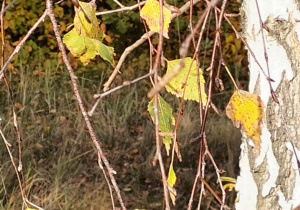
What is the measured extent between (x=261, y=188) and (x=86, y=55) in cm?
45

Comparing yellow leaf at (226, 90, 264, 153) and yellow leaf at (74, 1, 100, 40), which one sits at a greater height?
yellow leaf at (74, 1, 100, 40)

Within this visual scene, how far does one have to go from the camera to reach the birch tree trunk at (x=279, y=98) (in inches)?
38.1

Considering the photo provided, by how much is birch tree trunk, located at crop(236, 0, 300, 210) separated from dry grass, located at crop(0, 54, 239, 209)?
1431 millimetres

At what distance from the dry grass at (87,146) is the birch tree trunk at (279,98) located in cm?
143

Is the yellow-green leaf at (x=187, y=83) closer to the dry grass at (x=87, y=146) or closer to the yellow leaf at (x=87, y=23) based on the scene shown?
the yellow leaf at (x=87, y=23)

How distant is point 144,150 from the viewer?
10.2 feet

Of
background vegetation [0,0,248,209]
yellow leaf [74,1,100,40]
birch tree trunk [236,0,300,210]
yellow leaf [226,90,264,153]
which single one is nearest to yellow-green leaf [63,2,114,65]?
yellow leaf [74,1,100,40]

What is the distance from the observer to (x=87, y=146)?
3.02 meters

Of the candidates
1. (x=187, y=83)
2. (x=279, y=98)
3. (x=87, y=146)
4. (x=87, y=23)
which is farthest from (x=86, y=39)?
(x=87, y=146)

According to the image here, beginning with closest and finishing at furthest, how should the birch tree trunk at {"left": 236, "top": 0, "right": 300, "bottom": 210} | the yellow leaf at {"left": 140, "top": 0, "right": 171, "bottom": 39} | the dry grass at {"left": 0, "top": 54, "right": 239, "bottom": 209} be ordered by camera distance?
the yellow leaf at {"left": 140, "top": 0, "right": 171, "bottom": 39}
the birch tree trunk at {"left": 236, "top": 0, "right": 300, "bottom": 210}
the dry grass at {"left": 0, "top": 54, "right": 239, "bottom": 209}

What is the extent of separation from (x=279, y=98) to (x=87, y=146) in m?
2.12

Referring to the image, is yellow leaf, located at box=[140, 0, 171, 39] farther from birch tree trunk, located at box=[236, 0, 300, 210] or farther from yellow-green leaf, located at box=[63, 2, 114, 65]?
birch tree trunk, located at box=[236, 0, 300, 210]

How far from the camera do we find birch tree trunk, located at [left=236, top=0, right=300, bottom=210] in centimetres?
97

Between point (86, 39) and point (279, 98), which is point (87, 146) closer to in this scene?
point (279, 98)
